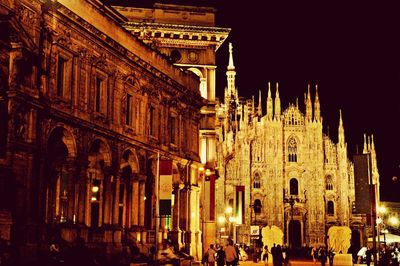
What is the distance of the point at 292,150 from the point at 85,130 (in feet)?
206

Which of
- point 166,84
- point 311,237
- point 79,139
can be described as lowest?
point 311,237

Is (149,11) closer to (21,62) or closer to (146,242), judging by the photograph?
(146,242)

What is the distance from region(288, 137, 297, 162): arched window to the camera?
85056 mm

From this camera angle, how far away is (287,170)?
84.2 metres

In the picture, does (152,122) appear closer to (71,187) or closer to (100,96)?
(100,96)

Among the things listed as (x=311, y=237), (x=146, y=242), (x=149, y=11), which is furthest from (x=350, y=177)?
(x=146, y=242)

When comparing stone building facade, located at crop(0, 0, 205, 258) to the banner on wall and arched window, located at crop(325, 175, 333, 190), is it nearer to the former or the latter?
the banner on wall

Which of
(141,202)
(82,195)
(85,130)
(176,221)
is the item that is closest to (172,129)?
(176,221)

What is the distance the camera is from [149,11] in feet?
161

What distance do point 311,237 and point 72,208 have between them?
61.9 m

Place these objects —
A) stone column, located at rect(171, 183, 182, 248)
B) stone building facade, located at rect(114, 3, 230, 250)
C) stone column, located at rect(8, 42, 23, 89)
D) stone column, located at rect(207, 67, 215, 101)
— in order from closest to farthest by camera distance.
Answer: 1. stone column, located at rect(8, 42, 23, 89)
2. stone column, located at rect(171, 183, 182, 248)
3. stone building facade, located at rect(114, 3, 230, 250)
4. stone column, located at rect(207, 67, 215, 101)

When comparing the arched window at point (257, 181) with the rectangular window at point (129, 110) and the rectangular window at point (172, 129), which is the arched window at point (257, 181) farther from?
the rectangular window at point (129, 110)

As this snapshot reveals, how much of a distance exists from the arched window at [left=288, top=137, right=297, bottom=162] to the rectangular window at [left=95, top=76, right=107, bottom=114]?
60158 mm

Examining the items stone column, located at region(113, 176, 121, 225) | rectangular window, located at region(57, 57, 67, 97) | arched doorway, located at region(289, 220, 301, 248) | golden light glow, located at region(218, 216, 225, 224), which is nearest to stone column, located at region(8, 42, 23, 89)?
rectangular window, located at region(57, 57, 67, 97)
